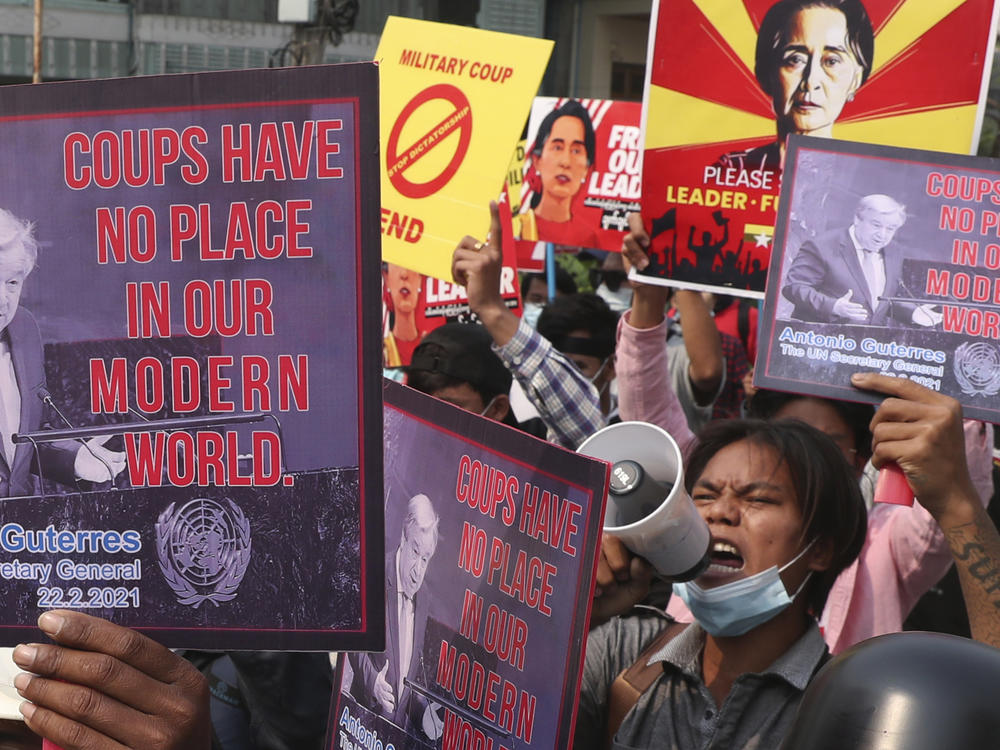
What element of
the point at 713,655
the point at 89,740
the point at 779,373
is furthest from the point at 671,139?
the point at 89,740

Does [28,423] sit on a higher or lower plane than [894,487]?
higher

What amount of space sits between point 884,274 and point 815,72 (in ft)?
2.83

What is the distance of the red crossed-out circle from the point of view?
411 cm

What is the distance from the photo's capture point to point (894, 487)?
2.35m

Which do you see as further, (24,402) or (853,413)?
(853,413)

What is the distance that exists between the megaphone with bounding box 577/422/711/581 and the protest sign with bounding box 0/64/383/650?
57cm

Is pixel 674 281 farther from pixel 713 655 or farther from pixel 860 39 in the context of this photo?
pixel 713 655

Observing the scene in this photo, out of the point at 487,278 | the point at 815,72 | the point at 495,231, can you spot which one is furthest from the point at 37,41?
the point at 815,72

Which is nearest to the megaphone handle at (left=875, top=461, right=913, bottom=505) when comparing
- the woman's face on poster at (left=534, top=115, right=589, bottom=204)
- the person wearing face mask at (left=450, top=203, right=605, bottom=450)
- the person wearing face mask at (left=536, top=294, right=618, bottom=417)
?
the person wearing face mask at (left=450, top=203, right=605, bottom=450)

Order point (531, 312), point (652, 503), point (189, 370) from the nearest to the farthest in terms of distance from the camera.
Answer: point (189, 370) → point (652, 503) → point (531, 312)

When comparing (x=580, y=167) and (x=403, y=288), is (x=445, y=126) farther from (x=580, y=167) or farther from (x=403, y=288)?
(x=580, y=167)

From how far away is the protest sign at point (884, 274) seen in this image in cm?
255

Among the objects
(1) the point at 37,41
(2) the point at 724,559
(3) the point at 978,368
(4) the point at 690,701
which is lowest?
(4) the point at 690,701

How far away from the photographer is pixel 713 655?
94.3 inches
